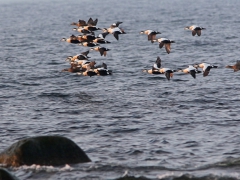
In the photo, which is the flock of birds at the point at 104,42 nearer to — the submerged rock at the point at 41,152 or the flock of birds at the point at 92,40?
the flock of birds at the point at 92,40

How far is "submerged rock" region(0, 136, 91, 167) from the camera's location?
68.3ft

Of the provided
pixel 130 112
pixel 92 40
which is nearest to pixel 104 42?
pixel 92 40

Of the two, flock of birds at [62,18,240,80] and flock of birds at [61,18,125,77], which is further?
flock of birds at [61,18,125,77]

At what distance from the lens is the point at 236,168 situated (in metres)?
20.8

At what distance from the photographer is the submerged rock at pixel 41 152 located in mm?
20812

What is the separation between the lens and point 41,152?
21000 millimetres

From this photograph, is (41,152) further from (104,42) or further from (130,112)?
(104,42)

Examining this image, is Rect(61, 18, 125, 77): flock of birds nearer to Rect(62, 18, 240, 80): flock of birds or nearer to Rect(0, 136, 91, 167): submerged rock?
Rect(62, 18, 240, 80): flock of birds

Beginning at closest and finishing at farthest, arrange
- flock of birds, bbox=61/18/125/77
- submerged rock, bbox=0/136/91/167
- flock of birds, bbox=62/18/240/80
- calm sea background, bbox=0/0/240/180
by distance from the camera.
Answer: submerged rock, bbox=0/136/91/167 < calm sea background, bbox=0/0/240/180 < flock of birds, bbox=62/18/240/80 < flock of birds, bbox=61/18/125/77

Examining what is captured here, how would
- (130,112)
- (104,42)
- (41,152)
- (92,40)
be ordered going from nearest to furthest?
(41,152), (130,112), (104,42), (92,40)

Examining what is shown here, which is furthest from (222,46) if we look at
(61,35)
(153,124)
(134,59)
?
(153,124)

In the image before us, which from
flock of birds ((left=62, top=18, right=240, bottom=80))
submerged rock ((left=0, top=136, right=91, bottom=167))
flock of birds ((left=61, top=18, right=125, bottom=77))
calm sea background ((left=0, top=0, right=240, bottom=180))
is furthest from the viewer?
flock of birds ((left=61, top=18, right=125, bottom=77))

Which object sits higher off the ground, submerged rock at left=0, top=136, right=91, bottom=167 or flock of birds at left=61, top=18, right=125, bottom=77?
flock of birds at left=61, top=18, right=125, bottom=77

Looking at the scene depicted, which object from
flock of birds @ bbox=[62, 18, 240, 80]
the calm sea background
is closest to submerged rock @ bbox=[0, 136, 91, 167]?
the calm sea background
